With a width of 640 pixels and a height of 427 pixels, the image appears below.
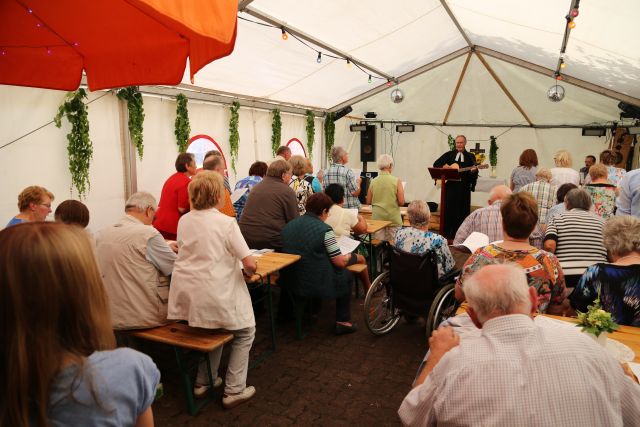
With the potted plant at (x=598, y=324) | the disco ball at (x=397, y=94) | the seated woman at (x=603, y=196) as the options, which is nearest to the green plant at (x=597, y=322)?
the potted plant at (x=598, y=324)

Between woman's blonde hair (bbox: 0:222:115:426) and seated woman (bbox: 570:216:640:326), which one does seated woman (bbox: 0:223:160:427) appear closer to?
woman's blonde hair (bbox: 0:222:115:426)

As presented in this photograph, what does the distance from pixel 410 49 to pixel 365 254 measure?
416 cm

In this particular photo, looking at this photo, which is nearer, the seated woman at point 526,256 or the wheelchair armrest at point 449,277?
the seated woman at point 526,256

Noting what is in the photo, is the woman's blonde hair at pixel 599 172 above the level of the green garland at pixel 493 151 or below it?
below

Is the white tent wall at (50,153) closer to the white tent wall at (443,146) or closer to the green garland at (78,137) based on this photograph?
the green garland at (78,137)

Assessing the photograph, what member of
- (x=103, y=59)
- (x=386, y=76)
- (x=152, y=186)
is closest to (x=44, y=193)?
(x=103, y=59)

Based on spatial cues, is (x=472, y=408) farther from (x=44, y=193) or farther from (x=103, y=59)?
(x=44, y=193)

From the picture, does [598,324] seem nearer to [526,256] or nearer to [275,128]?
[526,256]

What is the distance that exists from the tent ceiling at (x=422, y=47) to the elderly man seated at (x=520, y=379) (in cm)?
382

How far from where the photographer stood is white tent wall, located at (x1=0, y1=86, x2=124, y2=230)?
396 cm

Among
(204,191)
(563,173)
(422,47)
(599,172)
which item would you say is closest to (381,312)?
(204,191)

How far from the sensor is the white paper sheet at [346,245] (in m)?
4.26

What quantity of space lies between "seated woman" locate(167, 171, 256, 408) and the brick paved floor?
2.10 feet

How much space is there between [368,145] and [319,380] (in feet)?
29.3
